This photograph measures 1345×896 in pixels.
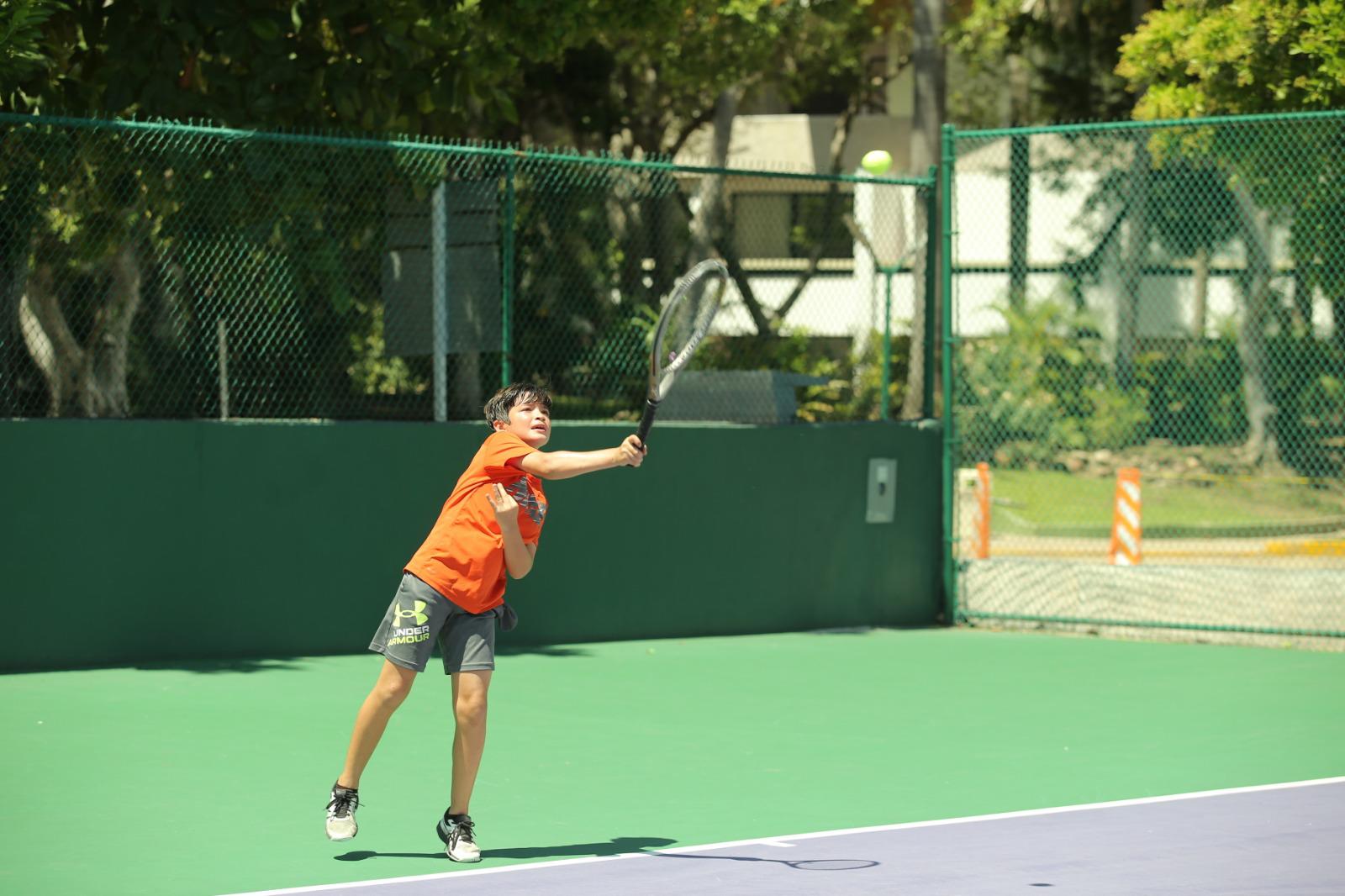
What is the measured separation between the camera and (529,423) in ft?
20.9

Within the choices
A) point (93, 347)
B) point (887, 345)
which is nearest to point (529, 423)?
point (93, 347)

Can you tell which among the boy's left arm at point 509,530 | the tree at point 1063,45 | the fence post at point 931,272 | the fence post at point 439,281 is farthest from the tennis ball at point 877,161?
the tree at point 1063,45

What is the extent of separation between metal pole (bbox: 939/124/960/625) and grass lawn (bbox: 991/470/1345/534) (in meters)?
8.19

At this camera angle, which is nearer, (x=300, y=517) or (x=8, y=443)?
(x=8, y=443)

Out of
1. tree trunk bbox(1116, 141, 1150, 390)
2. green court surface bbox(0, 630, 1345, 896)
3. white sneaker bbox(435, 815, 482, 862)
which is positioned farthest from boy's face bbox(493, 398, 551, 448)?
tree trunk bbox(1116, 141, 1150, 390)

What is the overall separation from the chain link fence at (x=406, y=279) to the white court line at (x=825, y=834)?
4899 mm

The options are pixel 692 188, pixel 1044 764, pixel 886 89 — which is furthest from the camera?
pixel 886 89

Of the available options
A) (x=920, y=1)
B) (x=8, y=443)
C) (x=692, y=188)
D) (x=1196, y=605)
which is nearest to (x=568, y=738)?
(x=8, y=443)

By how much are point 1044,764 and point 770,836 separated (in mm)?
1956

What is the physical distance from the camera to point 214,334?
33.3 feet

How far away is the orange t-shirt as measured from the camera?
6203 millimetres

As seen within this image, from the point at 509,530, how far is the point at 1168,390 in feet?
43.0

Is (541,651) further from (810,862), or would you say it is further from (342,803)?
(810,862)

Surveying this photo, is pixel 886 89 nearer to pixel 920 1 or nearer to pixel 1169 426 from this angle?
pixel 920 1
